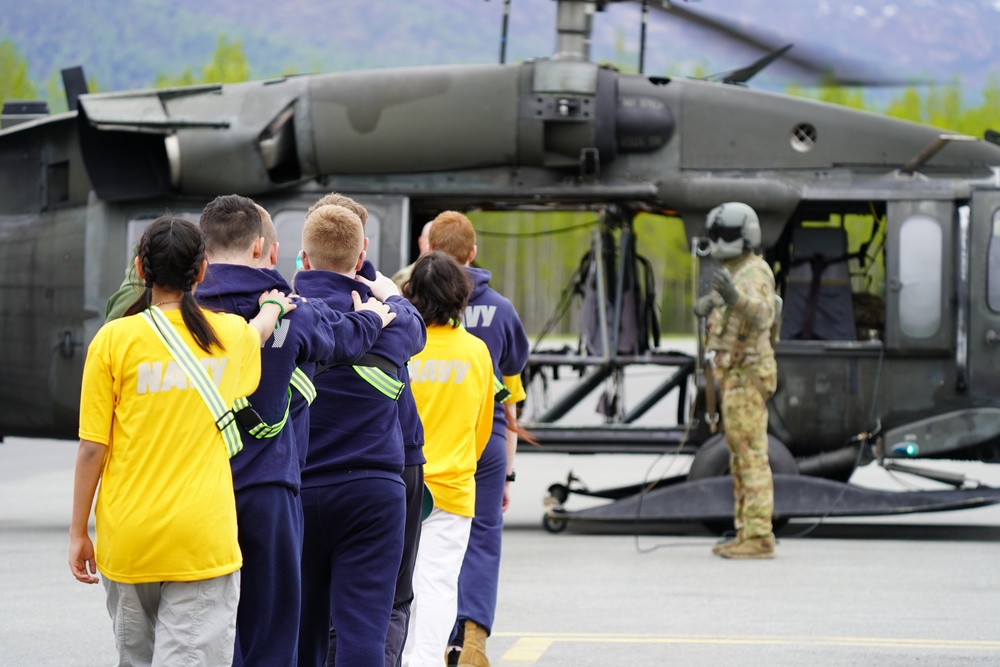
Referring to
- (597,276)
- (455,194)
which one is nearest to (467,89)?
(455,194)

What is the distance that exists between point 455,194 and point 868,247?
332cm

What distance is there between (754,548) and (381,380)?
547cm

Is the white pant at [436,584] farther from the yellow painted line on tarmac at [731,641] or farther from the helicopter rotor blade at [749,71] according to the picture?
the helicopter rotor blade at [749,71]

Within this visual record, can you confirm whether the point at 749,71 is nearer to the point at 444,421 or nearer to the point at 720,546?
the point at 720,546

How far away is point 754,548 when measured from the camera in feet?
32.1

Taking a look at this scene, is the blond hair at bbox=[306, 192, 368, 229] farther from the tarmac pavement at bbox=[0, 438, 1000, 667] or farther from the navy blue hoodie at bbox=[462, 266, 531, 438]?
the tarmac pavement at bbox=[0, 438, 1000, 667]

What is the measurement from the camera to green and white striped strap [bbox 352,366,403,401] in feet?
15.9

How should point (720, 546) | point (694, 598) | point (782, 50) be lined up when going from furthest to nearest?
point (782, 50), point (720, 546), point (694, 598)

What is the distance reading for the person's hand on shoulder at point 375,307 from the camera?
4.80 meters

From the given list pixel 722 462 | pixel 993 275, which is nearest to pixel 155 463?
pixel 722 462

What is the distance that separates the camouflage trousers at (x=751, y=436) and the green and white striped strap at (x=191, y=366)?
6122 mm

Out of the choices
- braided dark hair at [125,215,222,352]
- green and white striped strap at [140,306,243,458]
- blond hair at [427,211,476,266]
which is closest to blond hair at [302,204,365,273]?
braided dark hair at [125,215,222,352]

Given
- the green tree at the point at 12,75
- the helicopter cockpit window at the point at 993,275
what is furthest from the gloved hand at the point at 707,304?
the green tree at the point at 12,75

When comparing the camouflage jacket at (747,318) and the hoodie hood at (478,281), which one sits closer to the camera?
the hoodie hood at (478,281)
